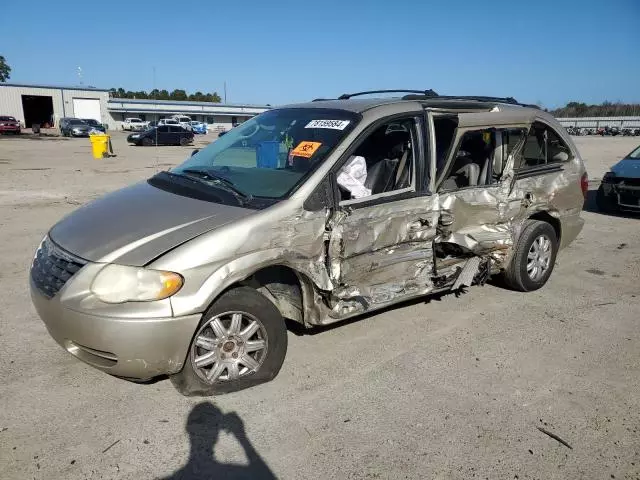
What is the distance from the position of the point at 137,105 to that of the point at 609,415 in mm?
73594

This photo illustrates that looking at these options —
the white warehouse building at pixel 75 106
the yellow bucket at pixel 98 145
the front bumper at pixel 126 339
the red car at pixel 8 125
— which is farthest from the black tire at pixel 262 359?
the white warehouse building at pixel 75 106

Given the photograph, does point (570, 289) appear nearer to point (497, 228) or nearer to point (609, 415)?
point (497, 228)

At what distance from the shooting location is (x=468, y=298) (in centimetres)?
505

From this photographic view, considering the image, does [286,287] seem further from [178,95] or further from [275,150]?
[178,95]

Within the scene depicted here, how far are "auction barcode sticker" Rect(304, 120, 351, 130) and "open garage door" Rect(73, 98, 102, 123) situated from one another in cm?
6663

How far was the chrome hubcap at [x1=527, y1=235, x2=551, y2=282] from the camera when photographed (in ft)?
16.7

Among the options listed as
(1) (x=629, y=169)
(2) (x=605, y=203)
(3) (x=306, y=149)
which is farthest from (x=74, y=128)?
(3) (x=306, y=149)

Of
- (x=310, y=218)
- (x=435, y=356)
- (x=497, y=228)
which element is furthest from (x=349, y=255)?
(x=497, y=228)

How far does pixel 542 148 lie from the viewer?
5.21m

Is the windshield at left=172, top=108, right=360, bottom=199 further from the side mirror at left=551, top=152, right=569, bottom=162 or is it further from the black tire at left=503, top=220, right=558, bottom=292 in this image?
the side mirror at left=551, top=152, right=569, bottom=162

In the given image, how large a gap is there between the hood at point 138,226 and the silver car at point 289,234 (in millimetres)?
13

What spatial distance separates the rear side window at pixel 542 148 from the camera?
5.01 metres

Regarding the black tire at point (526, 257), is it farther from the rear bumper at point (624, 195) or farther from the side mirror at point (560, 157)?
the rear bumper at point (624, 195)

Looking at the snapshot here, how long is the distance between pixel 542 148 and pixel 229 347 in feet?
13.0
